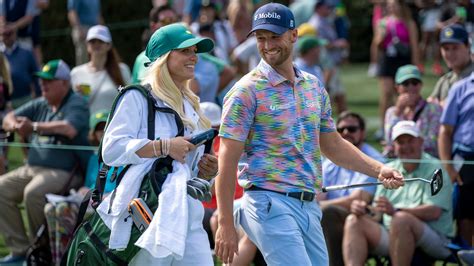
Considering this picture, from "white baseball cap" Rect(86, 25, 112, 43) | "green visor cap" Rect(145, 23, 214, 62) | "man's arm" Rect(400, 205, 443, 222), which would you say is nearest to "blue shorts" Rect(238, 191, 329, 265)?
"green visor cap" Rect(145, 23, 214, 62)

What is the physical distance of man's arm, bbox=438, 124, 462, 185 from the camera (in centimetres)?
833

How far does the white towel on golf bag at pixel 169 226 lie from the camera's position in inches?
209

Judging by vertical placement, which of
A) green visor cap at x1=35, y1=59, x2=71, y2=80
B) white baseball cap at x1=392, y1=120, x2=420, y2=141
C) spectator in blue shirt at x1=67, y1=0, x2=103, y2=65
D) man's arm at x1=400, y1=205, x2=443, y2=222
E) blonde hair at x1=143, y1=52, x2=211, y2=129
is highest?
spectator in blue shirt at x1=67, y1=0, x2=103, y2=65

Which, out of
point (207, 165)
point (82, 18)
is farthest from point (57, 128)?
point (82, 18)

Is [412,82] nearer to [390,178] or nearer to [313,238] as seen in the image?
[390,178]

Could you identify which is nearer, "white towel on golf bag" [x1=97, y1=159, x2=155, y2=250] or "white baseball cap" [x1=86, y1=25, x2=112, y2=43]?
"white towel on golf bag" [x1=97, y1=159, x2=155, y2=250]

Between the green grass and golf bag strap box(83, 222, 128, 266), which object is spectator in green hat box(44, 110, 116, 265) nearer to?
golf bag strap box(83, 222, 128, 266)

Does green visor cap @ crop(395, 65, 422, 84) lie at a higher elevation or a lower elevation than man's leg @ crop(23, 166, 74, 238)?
higher

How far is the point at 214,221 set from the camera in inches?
326

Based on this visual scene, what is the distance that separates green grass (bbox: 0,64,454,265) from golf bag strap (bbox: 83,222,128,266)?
7696 mm

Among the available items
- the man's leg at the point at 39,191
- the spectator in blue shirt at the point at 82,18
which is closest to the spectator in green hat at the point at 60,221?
the man's leg at the point at 39,191

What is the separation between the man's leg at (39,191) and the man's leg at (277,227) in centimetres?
336

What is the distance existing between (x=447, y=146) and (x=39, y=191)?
311 cm

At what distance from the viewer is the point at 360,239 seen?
7914 millimetres
